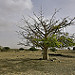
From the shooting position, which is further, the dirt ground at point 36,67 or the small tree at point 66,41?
the small tree at point 66,41

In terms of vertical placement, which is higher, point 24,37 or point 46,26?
point 46,26

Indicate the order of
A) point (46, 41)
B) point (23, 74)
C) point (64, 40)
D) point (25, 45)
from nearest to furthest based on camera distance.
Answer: point (23, 74)
point (46, 41)
point (64, 40)
point (25, 45)

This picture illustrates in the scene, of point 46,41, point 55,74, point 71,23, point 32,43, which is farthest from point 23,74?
point 71,23

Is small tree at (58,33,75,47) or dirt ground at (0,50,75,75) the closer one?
dirt ground at (0,50,75,75)

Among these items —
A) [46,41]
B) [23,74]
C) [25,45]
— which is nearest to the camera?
[23,74]

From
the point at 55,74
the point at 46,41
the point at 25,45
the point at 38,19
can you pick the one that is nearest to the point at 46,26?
the point at 38,19

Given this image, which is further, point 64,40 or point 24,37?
point 24,37

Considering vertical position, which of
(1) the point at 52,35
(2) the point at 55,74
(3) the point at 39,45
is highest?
(1) the point at 52,35

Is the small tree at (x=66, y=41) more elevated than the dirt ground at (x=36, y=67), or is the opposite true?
the small tree at (x=66, y=41)

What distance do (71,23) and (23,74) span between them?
10566mm

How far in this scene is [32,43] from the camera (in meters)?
16.4

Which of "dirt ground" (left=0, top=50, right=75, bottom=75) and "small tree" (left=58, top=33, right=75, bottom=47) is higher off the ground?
"small tree" (left=58, top=33, right=75, bottom=47)

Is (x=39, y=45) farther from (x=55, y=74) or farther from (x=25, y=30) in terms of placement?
(x=55, y=74)

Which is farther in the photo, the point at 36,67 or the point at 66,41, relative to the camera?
the point at 66,41
